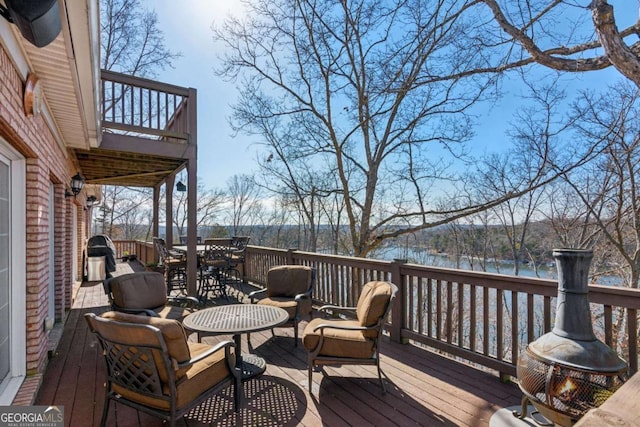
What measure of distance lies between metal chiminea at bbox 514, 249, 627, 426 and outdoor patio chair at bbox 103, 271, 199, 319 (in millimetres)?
3390

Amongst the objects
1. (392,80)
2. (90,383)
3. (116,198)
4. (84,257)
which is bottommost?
(90,383)

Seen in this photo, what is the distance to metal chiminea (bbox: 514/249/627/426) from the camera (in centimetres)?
197

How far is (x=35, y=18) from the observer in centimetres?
141

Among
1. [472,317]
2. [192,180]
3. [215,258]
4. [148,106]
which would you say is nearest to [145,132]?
[148,106]

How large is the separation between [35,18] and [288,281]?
3.82 meters

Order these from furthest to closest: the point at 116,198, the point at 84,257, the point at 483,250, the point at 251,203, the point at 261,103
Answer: the point at 251,203
the point at 116,198
the point at 483,250
the point at 261,103
the point at 84,257

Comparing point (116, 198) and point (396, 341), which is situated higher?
point (116, 198)

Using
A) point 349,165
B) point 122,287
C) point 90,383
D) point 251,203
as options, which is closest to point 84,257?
point 122,287

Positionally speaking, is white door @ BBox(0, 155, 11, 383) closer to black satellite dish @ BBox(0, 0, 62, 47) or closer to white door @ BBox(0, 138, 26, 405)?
white door @ BBox(0, 138, 26, 405)

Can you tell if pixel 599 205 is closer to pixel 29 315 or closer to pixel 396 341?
pixel 396 341

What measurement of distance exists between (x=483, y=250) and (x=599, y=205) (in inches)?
208

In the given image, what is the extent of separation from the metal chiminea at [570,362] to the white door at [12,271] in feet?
12.5

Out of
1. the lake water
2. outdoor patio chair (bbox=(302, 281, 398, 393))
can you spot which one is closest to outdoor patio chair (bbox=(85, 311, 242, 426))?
outdoor patio chair (bbox=(302, 281, 398, 393))

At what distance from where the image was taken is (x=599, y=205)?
9.36 metres
